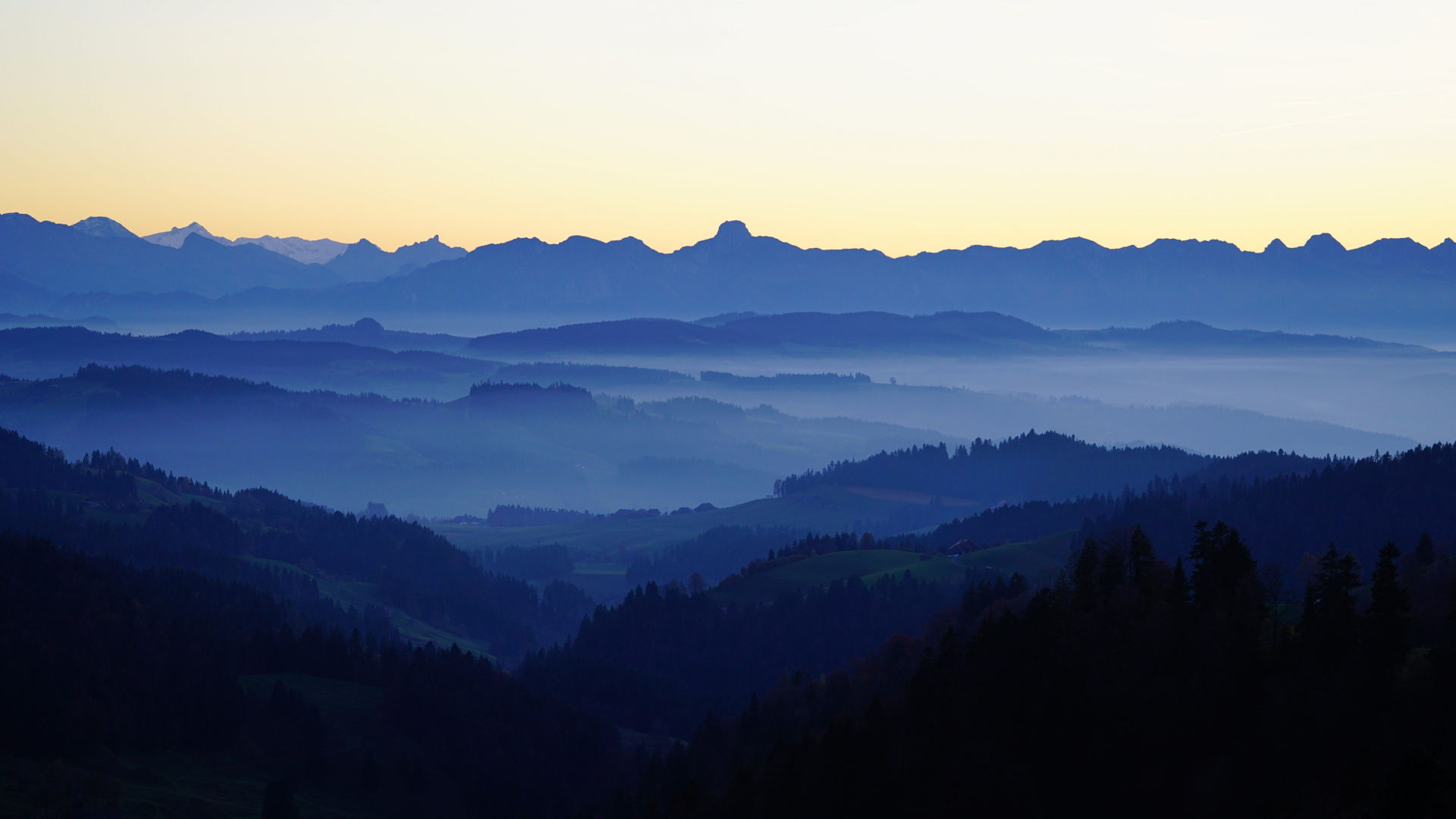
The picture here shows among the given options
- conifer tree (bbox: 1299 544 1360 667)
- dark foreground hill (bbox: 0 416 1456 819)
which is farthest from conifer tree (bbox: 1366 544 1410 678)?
conifer tree (bbox: 1299 544 1360 667)

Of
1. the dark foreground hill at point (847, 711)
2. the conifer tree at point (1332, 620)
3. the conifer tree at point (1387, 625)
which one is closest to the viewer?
the dark foreground hill at point (847, 711)

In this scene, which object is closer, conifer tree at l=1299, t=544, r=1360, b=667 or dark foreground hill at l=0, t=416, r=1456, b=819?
dark foreground hill at l=0, t=416, r=1456, b=819

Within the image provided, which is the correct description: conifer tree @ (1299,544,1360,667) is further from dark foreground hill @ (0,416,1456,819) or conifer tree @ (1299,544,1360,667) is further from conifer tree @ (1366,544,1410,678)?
conifer tree @ (1366,544,1410,678)

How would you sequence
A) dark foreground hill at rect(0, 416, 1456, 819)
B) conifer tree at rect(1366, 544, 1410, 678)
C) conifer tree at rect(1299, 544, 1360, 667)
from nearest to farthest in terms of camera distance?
dark foreground hill at rect(0, 416, 1456, 819)
conifer tree at rect(1366, 544, 1410, 678)
conifer tree at rect(1299, 544, 1360, 667)

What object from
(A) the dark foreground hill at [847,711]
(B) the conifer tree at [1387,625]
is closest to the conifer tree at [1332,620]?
(A) the dark foreground hill at [847,711]

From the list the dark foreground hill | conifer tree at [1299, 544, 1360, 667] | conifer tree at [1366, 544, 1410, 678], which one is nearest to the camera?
the dark foreground hill

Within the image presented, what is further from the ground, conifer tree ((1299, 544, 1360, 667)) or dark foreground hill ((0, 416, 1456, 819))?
conifer tree ((1299, 544, 1360, 667))

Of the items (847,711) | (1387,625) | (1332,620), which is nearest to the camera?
(1387,625)

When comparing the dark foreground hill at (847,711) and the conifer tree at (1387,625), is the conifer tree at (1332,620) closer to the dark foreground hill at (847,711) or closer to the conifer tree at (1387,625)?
the dark foreground hill at (847,711)

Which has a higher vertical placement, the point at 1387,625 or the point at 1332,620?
the point at 1387,625

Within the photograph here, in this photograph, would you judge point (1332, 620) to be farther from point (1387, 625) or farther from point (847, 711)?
point (847, 711)

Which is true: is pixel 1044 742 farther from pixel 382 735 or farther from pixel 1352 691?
pixel 382 735

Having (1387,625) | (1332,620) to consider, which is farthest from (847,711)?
(1387,625)

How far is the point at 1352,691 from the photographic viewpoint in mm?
74000
